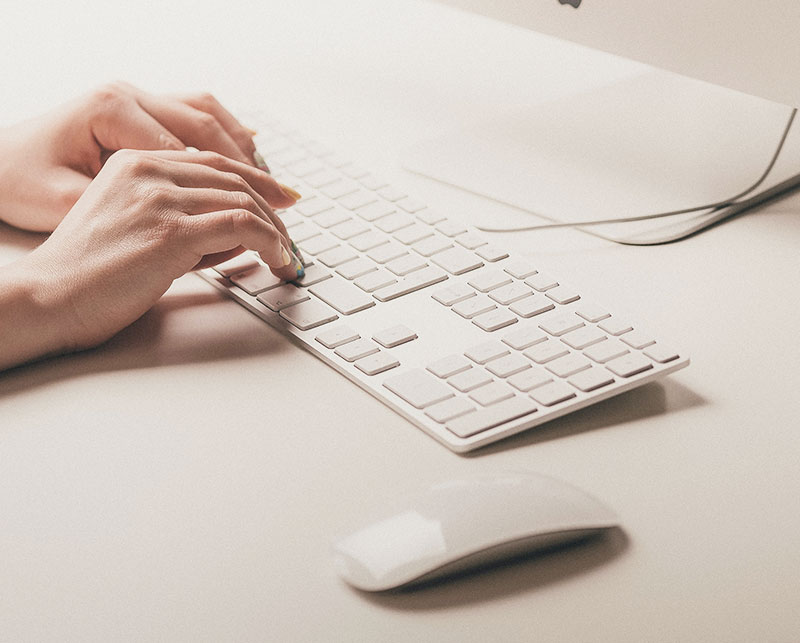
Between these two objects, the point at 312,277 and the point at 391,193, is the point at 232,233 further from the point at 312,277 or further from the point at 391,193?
the point at 391,193

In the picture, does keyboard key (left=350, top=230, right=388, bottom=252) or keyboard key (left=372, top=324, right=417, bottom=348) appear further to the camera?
keyboard key (left=350, top=230, right=388, bottom=252)

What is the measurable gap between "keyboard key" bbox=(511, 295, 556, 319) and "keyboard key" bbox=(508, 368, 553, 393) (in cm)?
7

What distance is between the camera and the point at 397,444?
60cm

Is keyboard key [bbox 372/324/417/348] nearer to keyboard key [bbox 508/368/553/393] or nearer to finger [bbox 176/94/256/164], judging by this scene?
keyboard key [bbox 508/368/553/393]

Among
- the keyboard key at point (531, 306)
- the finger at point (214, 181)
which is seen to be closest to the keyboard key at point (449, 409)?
the keyboard key at point (531, 306)

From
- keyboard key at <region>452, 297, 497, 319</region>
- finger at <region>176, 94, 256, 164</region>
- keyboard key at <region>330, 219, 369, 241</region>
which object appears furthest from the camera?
finger at <region>176, 94, 256, 164</region>

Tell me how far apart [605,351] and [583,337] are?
0.02 meters

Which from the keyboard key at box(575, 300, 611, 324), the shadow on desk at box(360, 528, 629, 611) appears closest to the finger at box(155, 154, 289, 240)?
the keyboard key at box(575, 300, 611, 324)

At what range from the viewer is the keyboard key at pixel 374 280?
2.39 feet

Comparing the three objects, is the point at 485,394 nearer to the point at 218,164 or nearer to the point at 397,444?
the point at 397,444

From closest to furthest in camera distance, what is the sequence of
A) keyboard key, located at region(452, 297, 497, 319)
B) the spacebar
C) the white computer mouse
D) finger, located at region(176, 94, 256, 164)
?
the white computer mouse < the spacebar < keyboard key, located at region(452, 297, 497, 319) < finger, located at region(176, 94, 256, 164)

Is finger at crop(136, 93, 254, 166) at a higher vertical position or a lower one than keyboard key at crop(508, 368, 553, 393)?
higher

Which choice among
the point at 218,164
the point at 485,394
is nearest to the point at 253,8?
the point at 218,164

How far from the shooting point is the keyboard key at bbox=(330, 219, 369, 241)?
80 cm
